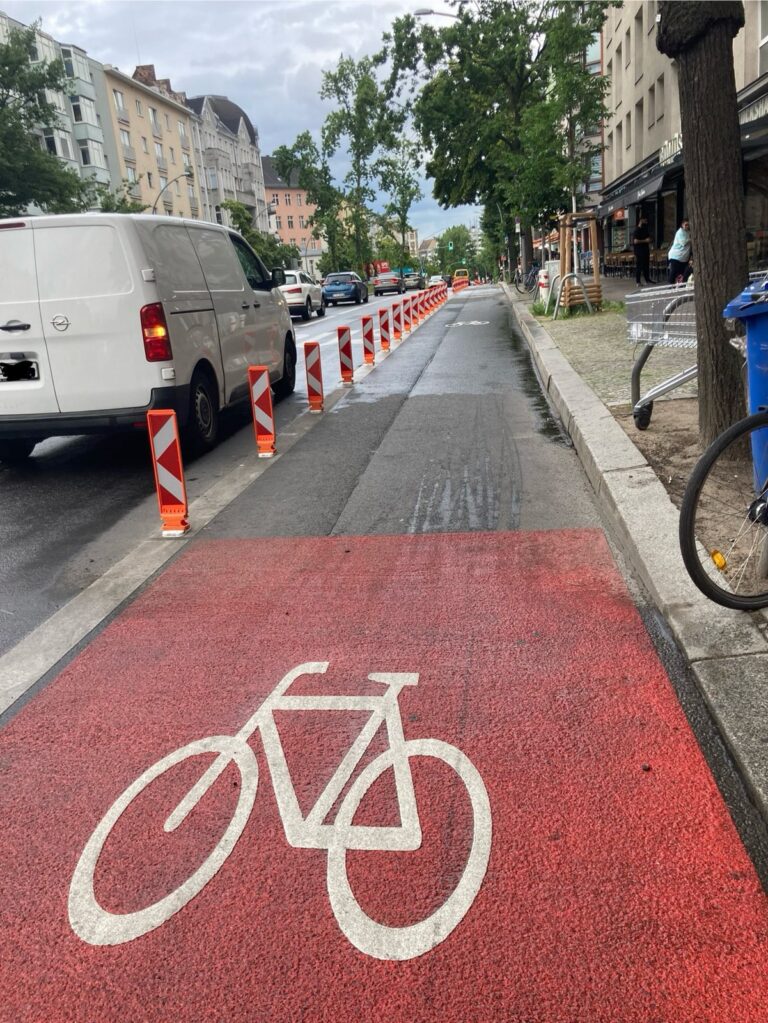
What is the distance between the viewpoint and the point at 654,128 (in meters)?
31.6

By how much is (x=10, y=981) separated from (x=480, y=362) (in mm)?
12957

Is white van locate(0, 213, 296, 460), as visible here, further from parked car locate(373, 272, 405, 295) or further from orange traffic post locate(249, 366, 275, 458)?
parked car locate(373, 272, 405, 295)

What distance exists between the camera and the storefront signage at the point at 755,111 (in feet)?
57.8

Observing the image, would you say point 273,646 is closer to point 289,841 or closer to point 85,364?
point 289,841

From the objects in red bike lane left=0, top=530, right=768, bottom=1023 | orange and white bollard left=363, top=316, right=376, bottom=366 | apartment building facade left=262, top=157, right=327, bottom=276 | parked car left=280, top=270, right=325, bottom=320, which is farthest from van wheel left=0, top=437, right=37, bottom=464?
apartment building facade left=262, top=157, right=327, bottom=276

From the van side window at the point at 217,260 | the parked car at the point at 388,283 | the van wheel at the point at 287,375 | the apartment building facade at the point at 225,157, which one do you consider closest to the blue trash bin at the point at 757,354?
the van side window at the point at 217,260

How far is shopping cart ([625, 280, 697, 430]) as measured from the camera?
21.0ft

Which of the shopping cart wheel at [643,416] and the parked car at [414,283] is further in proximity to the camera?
the parked car at [414,283]

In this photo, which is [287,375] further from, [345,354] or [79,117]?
[79,117]

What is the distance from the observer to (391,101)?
40312 mm

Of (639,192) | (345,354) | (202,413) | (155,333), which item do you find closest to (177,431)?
(155,333)

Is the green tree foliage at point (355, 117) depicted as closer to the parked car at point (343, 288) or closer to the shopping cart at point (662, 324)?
the parked car at point (343, 288)

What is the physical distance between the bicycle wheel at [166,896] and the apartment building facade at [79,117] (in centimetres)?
5948

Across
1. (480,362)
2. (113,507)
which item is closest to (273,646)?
(113,507)
